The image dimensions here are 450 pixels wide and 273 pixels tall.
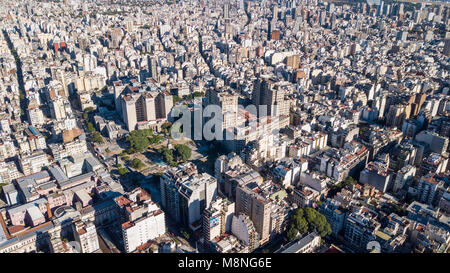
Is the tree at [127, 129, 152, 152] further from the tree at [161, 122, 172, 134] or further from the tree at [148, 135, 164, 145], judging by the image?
the tree at [161, 122, 172, 134]

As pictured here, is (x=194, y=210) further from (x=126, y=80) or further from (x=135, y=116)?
(x=126, y=80)

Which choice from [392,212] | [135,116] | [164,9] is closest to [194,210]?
[392,212]

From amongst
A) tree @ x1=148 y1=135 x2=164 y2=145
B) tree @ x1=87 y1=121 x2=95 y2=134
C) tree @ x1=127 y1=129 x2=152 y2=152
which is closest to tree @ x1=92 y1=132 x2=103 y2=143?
tree @ x1=87 y1=121 x2=95 y2=134

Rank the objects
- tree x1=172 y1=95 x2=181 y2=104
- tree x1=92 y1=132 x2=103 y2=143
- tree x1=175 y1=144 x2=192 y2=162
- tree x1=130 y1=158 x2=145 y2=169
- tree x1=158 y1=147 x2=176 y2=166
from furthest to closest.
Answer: tree x1=172 y1=95 x2=181 y2=104
tree x1=92 y1=132 x2=103 y2=143
tree x1=175 y1=144 x2=192 y2=162
tree x1=158 y1=147 x2=176 y2=166
tree x1=130 y1=158 x2=145 y2=169

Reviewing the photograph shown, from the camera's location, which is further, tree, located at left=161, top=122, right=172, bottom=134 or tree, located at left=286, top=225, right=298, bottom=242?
tree, located at left=161, top=122, right=172, bottom=134

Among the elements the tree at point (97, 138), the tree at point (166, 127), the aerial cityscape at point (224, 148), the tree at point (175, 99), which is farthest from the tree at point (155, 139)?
the tree at point (175, 99)

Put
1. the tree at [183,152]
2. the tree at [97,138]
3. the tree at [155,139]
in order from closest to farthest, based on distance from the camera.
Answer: the tree at [183,152] → the tree at [97,138] → the tree at [155,139]

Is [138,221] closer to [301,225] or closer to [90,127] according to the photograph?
[301,225]

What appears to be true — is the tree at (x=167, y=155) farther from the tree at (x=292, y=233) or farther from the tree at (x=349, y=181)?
the tree at (x=349, y=181)
